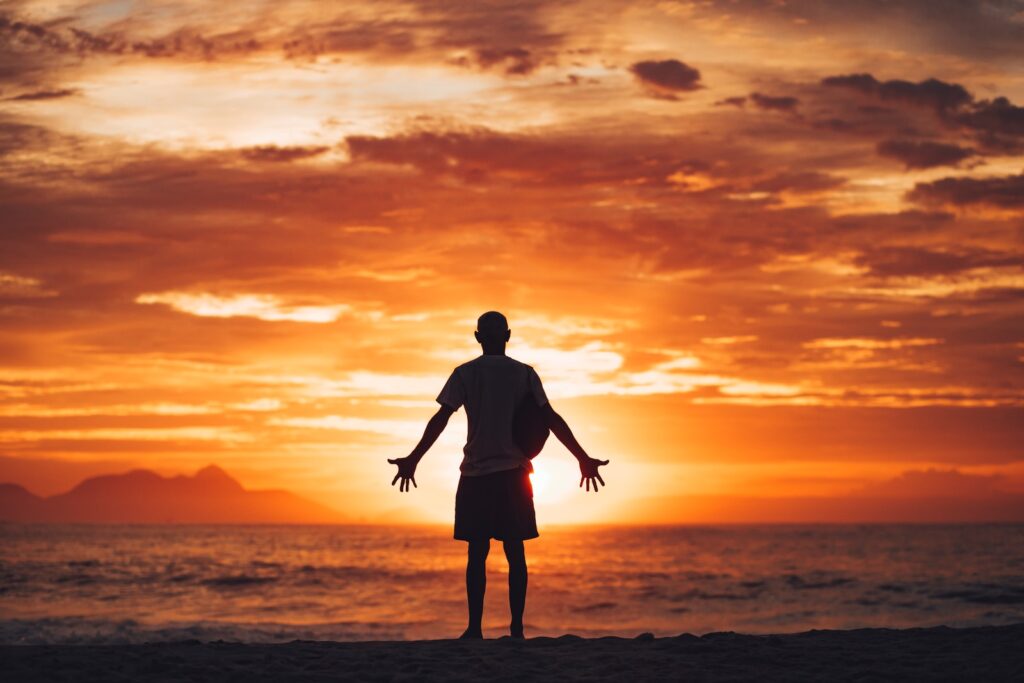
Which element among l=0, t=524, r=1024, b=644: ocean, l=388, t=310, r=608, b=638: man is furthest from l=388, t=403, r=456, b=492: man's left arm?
l=0, t=524, r=1024, b=644: ocean

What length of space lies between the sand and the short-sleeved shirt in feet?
4.10

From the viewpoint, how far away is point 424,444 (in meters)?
7.53

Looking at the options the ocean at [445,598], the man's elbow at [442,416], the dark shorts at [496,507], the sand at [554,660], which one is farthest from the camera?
the ocean at [445,598]

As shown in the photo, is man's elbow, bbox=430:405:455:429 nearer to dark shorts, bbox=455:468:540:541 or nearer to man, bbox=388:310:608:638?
man, bbox=388:310:608:638

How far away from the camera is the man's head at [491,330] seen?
763cm

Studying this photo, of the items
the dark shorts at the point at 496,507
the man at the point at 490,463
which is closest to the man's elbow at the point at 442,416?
the man at the point at 490,463

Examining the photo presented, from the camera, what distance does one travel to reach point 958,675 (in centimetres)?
623

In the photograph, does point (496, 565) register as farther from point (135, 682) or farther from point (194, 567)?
point (135, 682)

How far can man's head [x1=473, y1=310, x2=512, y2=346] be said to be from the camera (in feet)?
→ 25.0

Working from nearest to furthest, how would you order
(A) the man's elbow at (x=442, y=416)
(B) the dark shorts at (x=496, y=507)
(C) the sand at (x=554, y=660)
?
(C) the sand at (x=554, y=660) → (B) the dark shorts at (x=496, y=507) → (A) the man's elbow at (x=442, y=416)

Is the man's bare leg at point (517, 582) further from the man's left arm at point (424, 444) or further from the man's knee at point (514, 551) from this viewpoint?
the man's left arm at point (424, 444)

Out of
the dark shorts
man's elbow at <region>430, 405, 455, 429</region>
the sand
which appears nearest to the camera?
the sand

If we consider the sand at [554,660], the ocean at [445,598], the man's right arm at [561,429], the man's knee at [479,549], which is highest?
the man's right arm at [561,429]

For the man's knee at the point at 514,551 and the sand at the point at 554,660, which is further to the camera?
the man's knee at the point at 514,551
